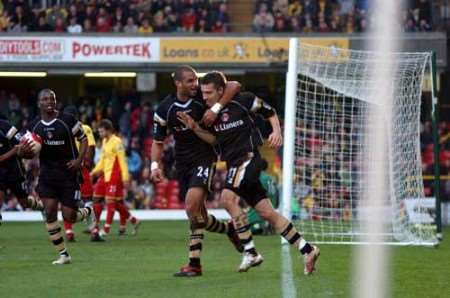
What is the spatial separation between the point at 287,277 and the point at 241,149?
136 centimetres

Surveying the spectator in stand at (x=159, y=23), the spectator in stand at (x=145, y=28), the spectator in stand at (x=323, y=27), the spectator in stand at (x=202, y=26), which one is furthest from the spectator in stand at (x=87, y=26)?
the spectator in stand at (x=323, y=27)

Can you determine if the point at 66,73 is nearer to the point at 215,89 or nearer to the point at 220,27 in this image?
the point at 220,27

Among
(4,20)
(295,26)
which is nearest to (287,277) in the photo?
(295,26)

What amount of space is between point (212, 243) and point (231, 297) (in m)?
7.76

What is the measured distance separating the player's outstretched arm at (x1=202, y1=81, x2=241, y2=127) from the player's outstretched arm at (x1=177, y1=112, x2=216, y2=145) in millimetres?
98

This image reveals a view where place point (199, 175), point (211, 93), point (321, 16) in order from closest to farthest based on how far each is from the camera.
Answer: point (211, 93)
point (199, 175)
point (321, 16)

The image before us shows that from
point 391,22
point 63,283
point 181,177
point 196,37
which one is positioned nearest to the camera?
point 391,22

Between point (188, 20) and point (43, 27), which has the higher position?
point (188, 20)

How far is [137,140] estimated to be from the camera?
28.7 meters

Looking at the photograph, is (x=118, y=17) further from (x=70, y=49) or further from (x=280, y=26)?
(x=280, y=26)

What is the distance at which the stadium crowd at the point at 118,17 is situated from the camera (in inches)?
1184

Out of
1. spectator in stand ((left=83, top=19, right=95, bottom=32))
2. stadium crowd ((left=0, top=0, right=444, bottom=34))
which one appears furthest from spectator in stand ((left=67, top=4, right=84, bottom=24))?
spectator in stand ((left=83, top=19, right=95, bottom=32))

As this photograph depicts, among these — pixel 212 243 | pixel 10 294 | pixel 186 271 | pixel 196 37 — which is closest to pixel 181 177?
pixel 186 271

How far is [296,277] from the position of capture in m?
10.1
